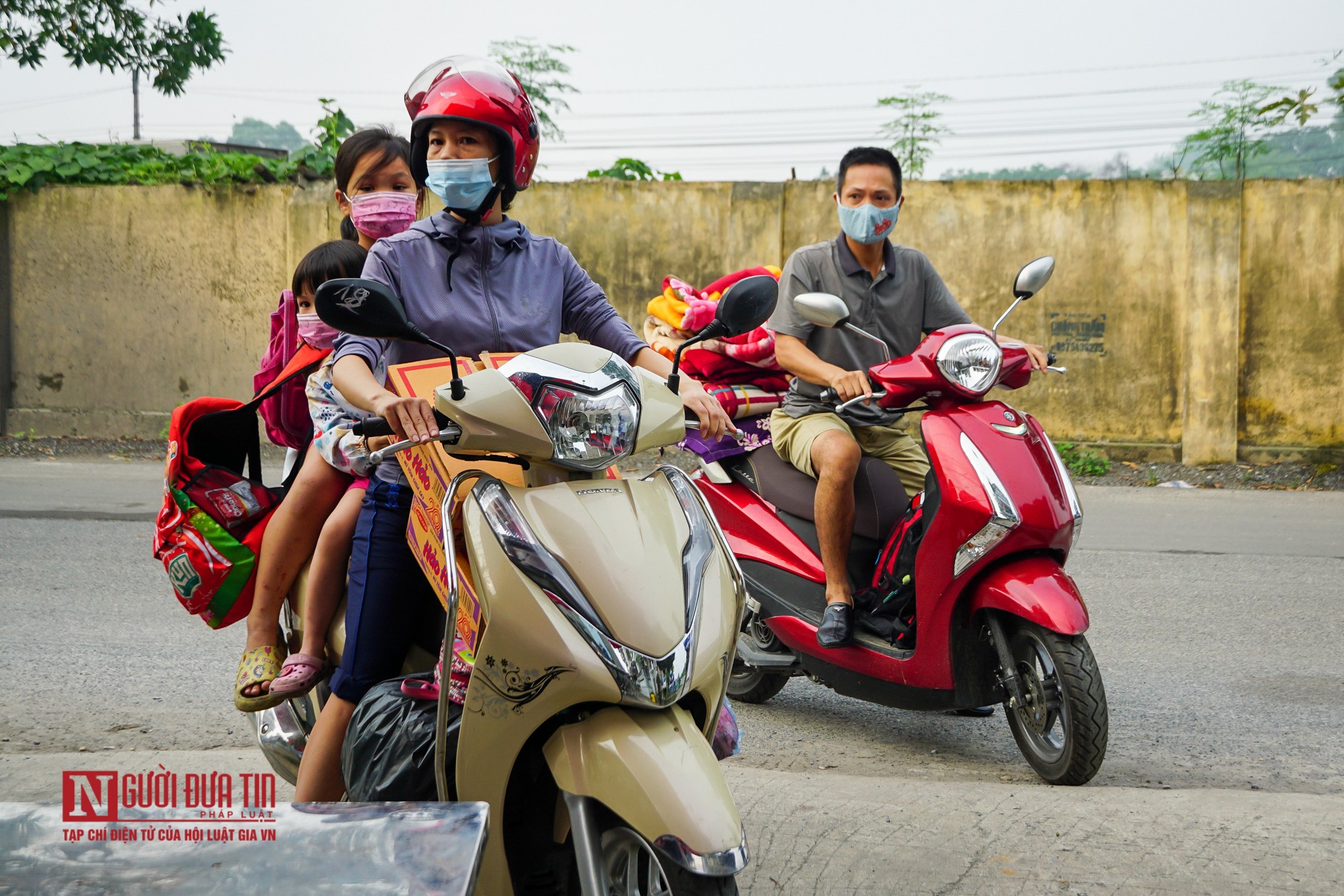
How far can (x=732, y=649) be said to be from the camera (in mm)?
2215

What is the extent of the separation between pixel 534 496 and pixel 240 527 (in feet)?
4.45

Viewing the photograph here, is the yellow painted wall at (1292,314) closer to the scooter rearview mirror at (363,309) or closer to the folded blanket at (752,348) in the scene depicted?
the folded blanket at (752,348)

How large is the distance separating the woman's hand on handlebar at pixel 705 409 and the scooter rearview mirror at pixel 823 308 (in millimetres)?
1116

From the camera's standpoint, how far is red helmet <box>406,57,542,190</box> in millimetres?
2678

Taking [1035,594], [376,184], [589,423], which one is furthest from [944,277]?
[589,423]

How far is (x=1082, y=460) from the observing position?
34.1 ft

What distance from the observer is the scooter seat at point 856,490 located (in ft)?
13.7

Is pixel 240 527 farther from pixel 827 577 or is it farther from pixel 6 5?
pixel 6 5

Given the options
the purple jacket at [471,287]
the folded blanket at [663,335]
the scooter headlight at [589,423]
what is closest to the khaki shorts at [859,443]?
the folded blanket at [663,335]

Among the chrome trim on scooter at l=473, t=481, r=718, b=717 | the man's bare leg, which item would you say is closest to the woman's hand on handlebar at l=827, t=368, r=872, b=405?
the man's bare leg

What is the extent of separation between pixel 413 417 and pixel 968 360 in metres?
2.13

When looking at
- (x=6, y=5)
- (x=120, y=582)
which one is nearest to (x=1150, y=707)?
(x=120, y=582)

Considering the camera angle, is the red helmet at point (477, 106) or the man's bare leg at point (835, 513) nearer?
the red helmet at point (477, 106)

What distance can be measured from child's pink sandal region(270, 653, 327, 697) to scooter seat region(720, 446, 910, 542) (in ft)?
6.38
